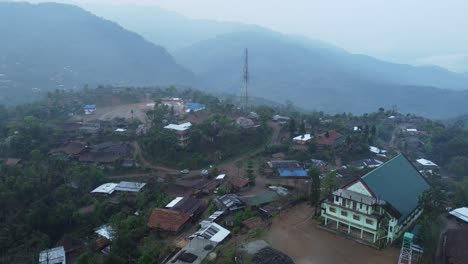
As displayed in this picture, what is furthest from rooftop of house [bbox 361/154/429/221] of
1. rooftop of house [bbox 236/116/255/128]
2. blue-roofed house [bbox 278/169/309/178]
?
rooftop of house [bbox 236/116/255/128]

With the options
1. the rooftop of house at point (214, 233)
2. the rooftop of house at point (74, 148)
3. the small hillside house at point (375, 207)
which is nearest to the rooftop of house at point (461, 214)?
the small hillside house at point (375, 207)

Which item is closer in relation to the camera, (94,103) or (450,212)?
(450,212)

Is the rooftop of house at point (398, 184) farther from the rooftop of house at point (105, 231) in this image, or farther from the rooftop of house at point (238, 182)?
the rooftop of house at point (105, 231)

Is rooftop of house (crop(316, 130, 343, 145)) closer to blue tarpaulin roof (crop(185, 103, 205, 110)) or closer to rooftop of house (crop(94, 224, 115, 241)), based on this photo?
blue tarpaulin roof (crop(185, 103, 205, 110))

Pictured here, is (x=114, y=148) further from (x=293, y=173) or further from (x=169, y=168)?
(x=293, y=173)

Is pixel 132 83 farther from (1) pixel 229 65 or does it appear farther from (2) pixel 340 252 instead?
(2) pixel 340 252

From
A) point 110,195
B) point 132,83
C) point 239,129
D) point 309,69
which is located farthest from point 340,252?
point 309,69
